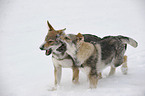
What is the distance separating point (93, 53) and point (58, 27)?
7945mm

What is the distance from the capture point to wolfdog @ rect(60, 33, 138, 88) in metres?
3.78

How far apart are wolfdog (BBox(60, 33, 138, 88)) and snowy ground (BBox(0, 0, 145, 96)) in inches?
20.2

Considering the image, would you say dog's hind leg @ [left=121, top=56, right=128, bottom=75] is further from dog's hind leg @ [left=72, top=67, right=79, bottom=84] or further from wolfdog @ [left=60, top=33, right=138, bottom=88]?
dog's hind leg @ [left=72, top=67, right=79, bottom=84]

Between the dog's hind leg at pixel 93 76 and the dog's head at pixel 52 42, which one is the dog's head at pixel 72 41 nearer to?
the dog's head at pixel 52 42

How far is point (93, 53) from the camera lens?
3957mm

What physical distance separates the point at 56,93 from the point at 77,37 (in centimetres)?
172

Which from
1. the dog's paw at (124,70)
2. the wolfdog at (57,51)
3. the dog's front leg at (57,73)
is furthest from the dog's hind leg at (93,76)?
the dog's paw at (124,70)

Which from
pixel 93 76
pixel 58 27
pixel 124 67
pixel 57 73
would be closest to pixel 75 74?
pixel 57 73

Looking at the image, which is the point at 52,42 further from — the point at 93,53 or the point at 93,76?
the point at 93,76

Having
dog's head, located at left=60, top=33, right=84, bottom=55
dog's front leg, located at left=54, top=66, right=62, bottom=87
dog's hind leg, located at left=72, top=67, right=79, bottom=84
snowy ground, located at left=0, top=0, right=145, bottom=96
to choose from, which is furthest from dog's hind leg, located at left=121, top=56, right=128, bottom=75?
dog's front leg, located at left=54, top=66, right=62, bottom=87

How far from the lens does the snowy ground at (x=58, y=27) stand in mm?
4477

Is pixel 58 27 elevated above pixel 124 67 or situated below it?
above

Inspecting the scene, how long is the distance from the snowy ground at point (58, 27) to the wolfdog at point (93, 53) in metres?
0.51

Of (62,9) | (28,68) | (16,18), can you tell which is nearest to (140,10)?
(62,9)
